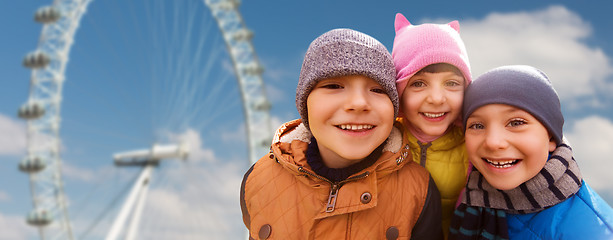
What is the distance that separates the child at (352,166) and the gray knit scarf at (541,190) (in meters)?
0.16

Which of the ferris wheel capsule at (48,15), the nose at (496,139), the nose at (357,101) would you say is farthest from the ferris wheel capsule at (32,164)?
the nose at (496,139)

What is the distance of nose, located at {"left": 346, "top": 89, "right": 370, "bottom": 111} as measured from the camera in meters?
1.46

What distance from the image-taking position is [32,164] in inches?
417

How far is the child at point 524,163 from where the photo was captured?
1470 mm

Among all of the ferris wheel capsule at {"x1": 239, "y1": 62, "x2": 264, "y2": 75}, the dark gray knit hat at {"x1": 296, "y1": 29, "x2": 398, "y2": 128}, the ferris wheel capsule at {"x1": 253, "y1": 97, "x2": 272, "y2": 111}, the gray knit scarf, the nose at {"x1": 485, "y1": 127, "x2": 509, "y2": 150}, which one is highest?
the ferris wheel capsule at {"x1": 239, "y1": 62, "x2": 264, "y2": 75}

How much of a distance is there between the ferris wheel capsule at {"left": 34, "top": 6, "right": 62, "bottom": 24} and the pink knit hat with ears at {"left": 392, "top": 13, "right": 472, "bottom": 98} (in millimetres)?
10813

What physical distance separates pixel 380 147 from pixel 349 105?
24 cm

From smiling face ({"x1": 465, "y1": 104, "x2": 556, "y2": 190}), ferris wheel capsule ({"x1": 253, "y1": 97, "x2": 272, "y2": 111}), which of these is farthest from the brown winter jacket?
ferris wheel capsule ({"x1": 253, "y1": 97, "x2": 272, "y2": 111})

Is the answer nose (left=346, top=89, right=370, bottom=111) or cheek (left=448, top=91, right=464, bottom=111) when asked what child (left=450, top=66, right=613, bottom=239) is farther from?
nose (left=346, top=89, right=370, bottom=111)

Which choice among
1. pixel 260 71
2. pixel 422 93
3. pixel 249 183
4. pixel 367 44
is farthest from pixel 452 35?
pixel 260 71

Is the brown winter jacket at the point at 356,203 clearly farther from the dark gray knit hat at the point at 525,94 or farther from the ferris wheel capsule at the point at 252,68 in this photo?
the ferris wheel capsule at the point at 252,68

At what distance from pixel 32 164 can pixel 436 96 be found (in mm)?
10972

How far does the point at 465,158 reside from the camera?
1783 millimetres

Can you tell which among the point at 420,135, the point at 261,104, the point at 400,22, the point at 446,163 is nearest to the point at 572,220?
the point at 446,163
